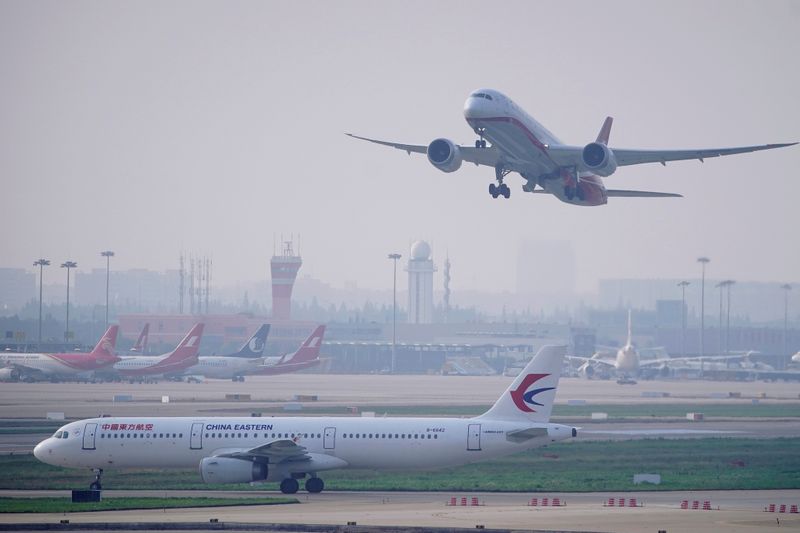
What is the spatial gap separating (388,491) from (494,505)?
21.5ft

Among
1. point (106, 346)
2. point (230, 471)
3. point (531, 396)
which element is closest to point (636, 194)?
point (531, 396)

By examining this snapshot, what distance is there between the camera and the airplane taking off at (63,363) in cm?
12781

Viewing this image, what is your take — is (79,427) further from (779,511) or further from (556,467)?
(779,511)

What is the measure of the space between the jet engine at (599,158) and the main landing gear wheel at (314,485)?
1737 centimetres

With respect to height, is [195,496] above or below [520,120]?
below

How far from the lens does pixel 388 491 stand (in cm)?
4894

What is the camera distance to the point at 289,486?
161 ft

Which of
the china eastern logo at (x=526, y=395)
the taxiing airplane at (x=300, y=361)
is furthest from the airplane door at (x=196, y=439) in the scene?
the taxiing airplane at (x=300, y=361)

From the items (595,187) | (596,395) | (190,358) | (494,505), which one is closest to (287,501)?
(494,505)

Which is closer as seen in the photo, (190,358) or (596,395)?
(596,395)

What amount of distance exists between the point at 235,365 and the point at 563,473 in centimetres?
8939

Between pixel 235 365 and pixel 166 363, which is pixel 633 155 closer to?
pixel 166 363

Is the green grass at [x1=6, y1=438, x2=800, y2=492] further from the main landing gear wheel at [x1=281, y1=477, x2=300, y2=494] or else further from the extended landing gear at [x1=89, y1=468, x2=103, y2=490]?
the main landing gear wheel at [x1=281, y1=477, x2=300, y2=494]

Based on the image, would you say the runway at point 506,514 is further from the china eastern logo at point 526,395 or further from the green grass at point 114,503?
the china eastern logo at point 526,395
